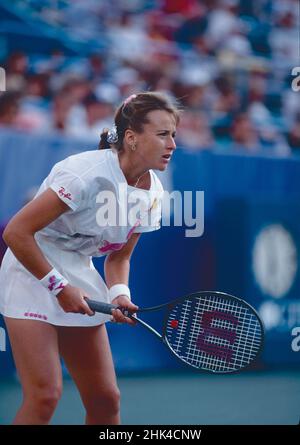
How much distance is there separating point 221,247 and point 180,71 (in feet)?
5.64

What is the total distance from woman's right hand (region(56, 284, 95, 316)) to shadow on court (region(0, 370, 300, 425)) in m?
1.52

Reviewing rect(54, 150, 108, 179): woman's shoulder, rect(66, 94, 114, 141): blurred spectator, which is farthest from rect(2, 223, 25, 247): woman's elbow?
rect(66, 94, 114, 141): blurred spectator

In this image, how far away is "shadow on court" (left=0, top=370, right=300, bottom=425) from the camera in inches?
191

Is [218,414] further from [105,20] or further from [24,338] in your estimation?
[105,20]

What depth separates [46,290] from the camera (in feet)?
10.9

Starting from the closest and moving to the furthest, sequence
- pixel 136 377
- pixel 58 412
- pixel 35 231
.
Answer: pixel 35 231 < pixel 58 412 < pixel 136 377

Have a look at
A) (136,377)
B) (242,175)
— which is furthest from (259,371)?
(242,175)

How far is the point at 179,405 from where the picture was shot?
520 centimetres

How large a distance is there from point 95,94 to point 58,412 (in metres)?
2.30

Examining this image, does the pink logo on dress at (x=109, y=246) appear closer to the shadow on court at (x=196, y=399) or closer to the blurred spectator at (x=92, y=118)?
the shadow on court at (x=196, y=399)

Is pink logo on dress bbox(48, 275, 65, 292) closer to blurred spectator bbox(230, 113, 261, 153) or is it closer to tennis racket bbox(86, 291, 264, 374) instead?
tennis racket bbox(86, 291, 264, 374)

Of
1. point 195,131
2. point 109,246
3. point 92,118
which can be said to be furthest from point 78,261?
point 195,131

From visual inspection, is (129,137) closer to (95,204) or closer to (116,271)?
(95,204)

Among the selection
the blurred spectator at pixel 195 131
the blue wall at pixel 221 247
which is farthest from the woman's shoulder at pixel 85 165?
the blurred spectator at pixel 195 131
